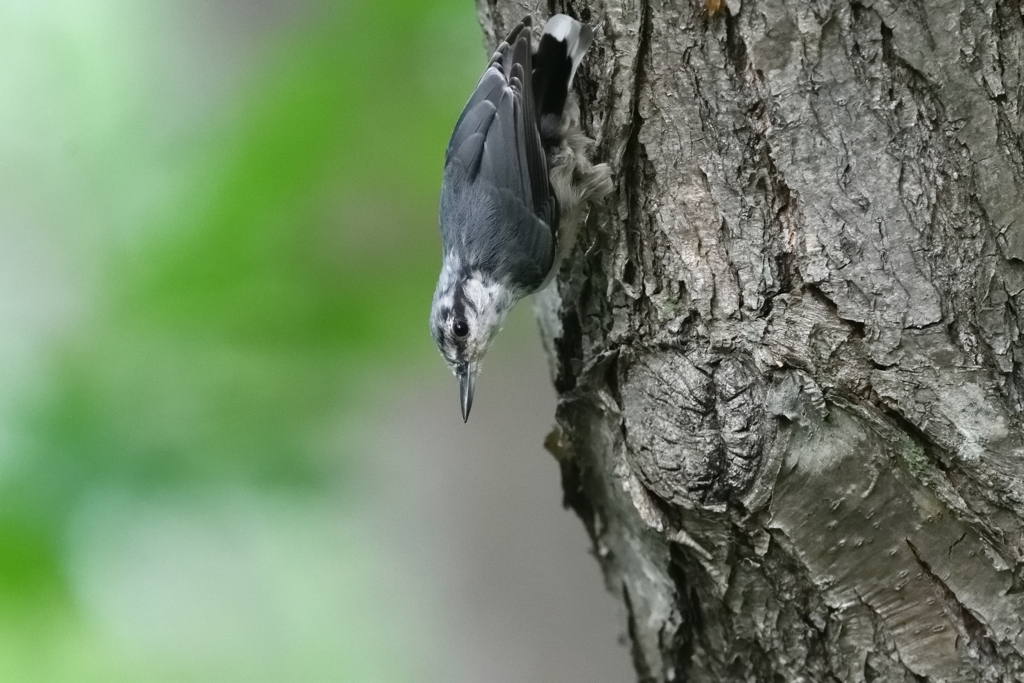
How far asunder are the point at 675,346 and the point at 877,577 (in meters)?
0.59

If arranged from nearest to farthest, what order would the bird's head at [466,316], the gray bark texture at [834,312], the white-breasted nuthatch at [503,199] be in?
1. the gray bark texture at [834,312]
2. the white-breasted nuthatch at [503,199]
3. the bird's head at [466,316]

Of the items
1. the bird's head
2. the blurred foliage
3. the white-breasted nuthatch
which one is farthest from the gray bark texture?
the bird's head

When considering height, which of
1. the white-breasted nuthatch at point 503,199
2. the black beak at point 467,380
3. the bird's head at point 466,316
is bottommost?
the black beak at point 467,380

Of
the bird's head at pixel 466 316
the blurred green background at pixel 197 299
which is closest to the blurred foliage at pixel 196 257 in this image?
the blurred green background at pixel 197 299

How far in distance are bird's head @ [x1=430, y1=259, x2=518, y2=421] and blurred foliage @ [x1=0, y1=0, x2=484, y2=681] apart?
12.9 inches

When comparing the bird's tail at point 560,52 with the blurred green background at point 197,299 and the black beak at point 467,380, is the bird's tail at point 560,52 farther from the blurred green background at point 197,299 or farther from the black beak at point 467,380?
the black beak at point 467,380

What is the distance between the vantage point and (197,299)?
1651 mm

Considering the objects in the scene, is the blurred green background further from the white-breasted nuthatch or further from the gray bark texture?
the gray bark texture

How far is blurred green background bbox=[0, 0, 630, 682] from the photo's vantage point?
164cm

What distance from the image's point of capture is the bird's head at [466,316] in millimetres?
2350

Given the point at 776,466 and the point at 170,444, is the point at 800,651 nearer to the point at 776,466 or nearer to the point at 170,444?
the point at 776,466

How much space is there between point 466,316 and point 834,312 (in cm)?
112

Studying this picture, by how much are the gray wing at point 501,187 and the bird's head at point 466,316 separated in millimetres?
66

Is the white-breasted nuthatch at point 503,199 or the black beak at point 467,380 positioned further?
the black beak at point 467,380
